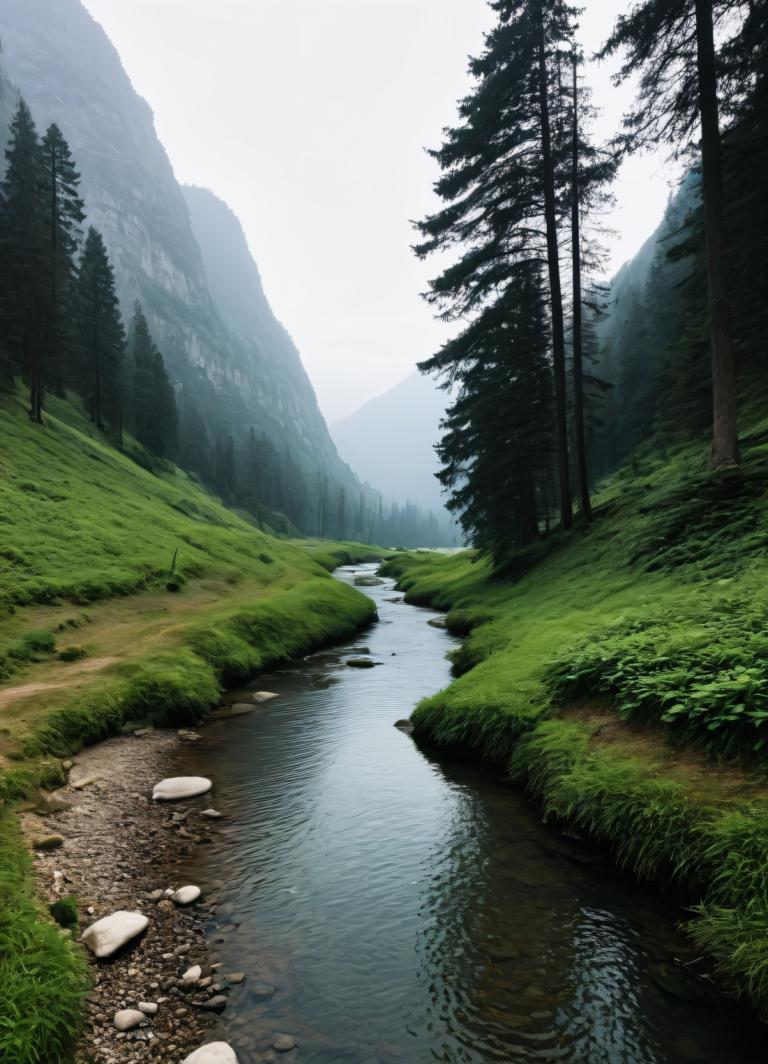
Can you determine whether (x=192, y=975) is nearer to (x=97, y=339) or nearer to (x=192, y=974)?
(x=192, y=974)

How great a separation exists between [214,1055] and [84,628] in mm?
16794

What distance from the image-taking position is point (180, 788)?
31.7 ft

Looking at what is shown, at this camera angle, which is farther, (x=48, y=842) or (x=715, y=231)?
(x=715, y=231)

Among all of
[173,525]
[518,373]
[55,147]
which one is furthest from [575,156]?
[55,147]

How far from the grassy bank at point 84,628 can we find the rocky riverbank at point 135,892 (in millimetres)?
390

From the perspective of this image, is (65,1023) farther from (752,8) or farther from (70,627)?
(752,8)

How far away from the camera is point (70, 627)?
18078 millimetres

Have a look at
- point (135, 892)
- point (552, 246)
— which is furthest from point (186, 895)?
point (552, 246)

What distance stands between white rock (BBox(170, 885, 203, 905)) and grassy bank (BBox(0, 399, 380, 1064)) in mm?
1600

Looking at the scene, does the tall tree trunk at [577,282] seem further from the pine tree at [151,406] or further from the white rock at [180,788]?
the pine tree at [151,406]

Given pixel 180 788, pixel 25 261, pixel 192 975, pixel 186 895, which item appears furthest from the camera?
pixel 25 261

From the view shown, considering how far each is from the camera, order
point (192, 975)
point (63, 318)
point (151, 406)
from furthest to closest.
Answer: point (151, 406), point (63, 318), point (192, 975)

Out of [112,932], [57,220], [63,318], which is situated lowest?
[112,932]

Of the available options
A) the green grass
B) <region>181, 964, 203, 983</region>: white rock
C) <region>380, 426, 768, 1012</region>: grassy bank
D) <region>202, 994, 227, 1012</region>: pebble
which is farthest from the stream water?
the green grass
